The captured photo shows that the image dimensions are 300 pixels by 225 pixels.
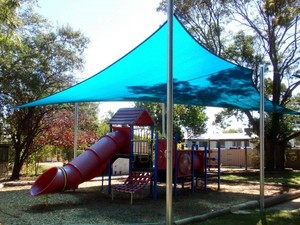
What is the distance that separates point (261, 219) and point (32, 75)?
9892 mm

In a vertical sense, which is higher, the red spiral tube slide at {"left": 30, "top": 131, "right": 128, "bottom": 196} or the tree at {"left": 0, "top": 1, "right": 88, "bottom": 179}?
the tree at {"left": 0, "top": 1, "right": 88, "bottom": 179}

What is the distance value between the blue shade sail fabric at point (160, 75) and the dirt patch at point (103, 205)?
106 inches

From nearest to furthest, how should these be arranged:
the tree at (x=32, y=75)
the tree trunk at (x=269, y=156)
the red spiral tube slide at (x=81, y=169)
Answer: the red spiral tube slide at (x=81, y=169), the tree at (x=32, y=75), the tree trunk at (x=269, y=156)

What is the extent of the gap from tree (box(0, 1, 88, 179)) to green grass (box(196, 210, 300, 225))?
30.5 ft

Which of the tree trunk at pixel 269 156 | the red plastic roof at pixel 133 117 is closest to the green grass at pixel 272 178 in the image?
the tree trunk at pixel 269 156

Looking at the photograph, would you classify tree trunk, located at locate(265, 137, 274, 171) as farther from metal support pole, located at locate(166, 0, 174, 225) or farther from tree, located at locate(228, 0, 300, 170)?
metal support pole, located at locate(166, 0, 174, 225)

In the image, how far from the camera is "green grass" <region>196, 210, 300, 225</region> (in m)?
6.89

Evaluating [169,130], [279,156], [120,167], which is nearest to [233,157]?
[279,156]

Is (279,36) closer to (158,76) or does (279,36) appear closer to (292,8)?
(292,8)

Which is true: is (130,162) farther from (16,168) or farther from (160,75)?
(16,168)

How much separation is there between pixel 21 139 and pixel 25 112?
1429mm

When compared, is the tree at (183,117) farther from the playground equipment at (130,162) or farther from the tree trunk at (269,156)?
the playground equipment at (130,162)

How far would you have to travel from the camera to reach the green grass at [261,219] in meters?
6.89

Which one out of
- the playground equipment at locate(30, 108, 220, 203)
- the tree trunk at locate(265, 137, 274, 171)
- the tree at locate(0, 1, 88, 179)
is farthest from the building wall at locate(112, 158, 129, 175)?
the tree trunk at locate(265, 137, 274, 171)
